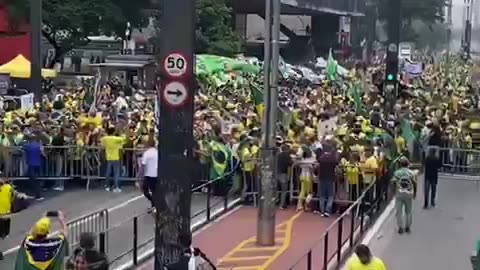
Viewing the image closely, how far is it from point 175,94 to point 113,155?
12794mm

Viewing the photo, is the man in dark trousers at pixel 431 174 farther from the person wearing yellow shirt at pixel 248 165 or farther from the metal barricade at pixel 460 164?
the metal barricade at pixel 460 164

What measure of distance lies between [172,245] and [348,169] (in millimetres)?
10938

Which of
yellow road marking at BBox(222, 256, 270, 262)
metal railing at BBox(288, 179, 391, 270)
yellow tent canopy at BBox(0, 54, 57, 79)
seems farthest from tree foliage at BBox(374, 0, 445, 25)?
yellow road marking at BBox(222, 256, 270, 262)

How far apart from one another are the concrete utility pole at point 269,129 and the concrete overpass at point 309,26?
6899 centimetres

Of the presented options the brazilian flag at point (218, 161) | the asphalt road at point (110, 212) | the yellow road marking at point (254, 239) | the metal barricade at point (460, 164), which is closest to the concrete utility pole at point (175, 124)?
the asphalt road at point (110, 212)

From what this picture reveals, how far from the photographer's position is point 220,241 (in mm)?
18641

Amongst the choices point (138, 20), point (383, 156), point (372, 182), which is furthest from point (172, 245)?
point (138, 20)

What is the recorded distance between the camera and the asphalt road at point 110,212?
17000mm

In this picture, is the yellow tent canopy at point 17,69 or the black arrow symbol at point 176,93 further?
the yellow tent canopy at point 17,69

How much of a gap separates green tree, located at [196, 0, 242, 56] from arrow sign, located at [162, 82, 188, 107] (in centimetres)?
4565

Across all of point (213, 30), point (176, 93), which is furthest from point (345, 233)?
point (213, 30)

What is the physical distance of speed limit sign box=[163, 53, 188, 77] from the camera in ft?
36.2

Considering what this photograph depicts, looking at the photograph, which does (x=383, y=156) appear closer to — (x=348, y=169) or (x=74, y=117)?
(x=348, y=169)

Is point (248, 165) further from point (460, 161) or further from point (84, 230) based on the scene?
point (460, 161)
